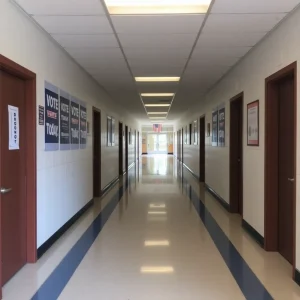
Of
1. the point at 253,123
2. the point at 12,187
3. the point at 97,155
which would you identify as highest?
the point at 253,123

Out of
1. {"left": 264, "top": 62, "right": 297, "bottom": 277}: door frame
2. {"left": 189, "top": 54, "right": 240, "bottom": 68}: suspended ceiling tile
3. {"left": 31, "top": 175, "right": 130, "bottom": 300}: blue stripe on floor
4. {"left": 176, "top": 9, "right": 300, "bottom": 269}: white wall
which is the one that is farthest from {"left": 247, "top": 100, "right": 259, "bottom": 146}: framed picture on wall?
{"left": 31, "top": 175, "right": 130, "bottom": 300}: blue stripe on floor

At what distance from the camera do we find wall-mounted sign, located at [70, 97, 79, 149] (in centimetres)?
597

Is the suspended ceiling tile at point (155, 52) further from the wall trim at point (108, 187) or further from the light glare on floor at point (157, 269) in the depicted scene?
the wall trim at point (108, 187)

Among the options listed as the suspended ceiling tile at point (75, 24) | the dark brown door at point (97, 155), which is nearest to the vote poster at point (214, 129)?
the dark brown door at point (97, 155)

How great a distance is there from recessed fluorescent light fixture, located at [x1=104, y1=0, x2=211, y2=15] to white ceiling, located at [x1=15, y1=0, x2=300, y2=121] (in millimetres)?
99

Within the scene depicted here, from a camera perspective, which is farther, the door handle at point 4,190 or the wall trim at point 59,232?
the wall trim at point 59,232

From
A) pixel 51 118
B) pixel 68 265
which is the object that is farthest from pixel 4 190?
pixel 51 118

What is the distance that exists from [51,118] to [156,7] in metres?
2.05

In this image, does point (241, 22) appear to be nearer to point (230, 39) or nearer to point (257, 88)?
point (230, 39)

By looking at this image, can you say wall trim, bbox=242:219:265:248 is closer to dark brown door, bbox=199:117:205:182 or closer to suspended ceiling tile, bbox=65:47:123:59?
suspended ceiling tile, bbox=65:47:123:59

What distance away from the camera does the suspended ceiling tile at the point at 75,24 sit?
396cm

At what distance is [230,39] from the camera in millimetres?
4805

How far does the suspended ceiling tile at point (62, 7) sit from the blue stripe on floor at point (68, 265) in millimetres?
2836

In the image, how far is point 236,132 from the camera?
6926 millimetres
